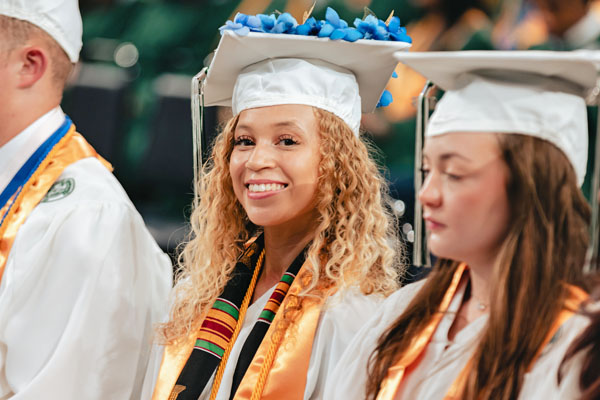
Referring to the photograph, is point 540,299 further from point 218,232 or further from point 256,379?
point 218,232

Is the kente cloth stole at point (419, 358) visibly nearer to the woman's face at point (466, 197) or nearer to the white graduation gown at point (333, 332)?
the woman's face at point (466, 197)

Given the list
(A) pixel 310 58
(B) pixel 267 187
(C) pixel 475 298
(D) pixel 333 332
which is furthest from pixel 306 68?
(C) pixel 475 298

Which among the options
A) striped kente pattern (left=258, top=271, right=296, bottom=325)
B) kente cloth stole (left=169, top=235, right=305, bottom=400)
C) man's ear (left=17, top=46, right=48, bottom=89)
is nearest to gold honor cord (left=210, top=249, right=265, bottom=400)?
kente cloth stole (left=169, top=235, right=305, bottom=400)

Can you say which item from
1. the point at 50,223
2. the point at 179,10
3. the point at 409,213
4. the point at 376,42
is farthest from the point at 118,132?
the point at 376,42

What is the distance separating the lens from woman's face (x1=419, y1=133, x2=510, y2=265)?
137cm

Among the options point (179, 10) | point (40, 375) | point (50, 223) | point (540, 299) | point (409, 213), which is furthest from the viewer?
point (179, 10)

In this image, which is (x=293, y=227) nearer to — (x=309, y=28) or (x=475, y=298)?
(x=309, y=28)

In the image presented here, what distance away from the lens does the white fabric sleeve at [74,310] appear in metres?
2.08

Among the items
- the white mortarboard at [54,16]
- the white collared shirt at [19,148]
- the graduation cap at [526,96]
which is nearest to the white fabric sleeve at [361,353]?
the graduation cap at [526,96]

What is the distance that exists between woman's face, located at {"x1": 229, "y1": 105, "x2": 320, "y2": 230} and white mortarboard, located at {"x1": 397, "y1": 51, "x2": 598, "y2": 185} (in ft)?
1.82

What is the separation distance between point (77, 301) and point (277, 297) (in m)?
0.54

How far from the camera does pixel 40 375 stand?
6.68ft

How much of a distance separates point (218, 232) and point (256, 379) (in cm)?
49

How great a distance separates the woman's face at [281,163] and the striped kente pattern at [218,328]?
0.25 meters
